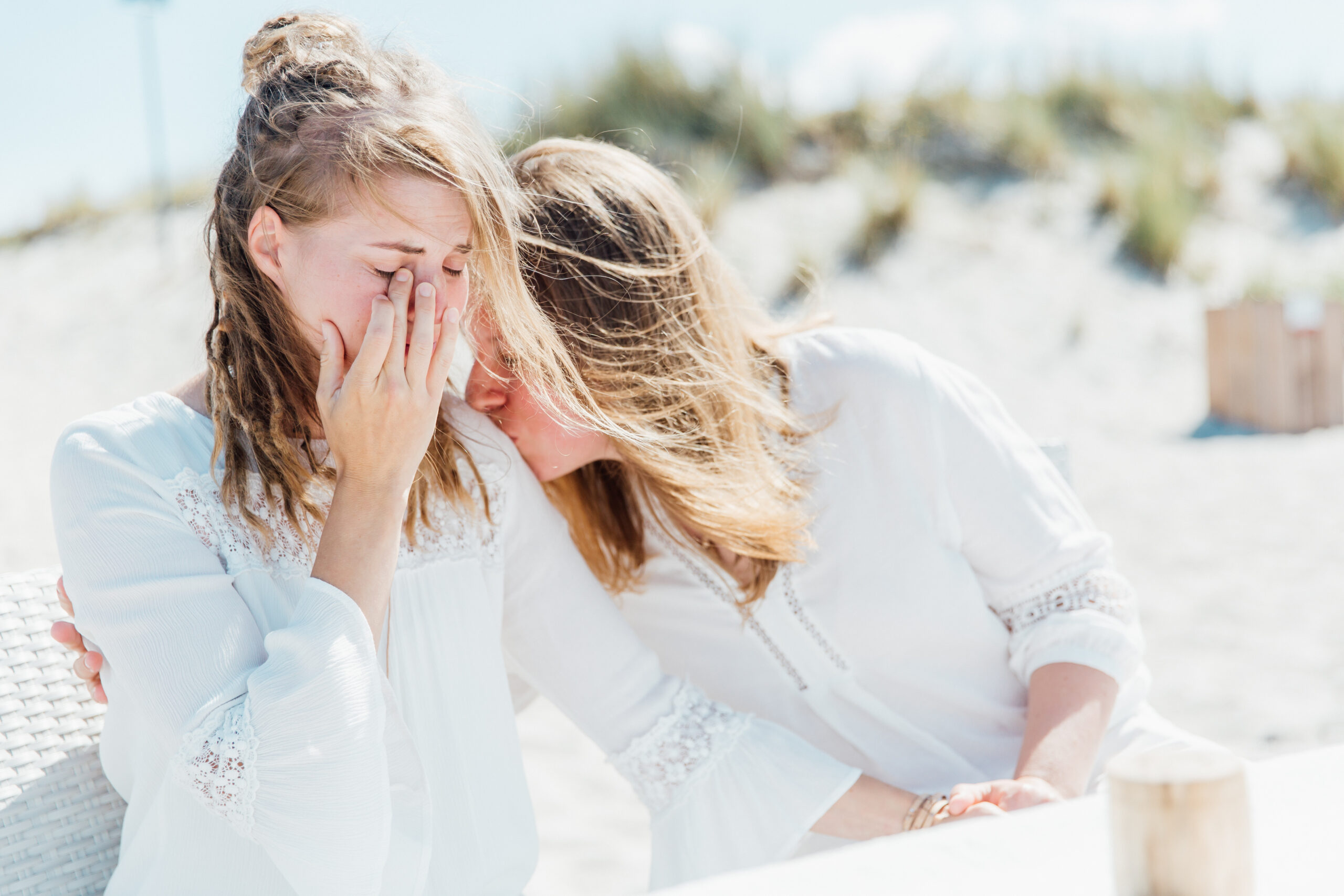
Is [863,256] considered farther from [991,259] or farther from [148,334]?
[148,334]

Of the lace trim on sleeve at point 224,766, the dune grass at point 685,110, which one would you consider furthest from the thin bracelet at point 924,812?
the dune grass at point 685,110

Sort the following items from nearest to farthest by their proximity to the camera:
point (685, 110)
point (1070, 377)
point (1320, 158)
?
point (1070, 377) < point (1320, 158) < point (685, 110)

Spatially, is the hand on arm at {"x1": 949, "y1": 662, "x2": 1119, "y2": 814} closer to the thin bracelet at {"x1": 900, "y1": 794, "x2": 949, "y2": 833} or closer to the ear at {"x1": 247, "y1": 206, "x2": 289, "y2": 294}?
the thin bracelet at {"x1": 900, "y1": 794, "x2": 949, "y2": 833}

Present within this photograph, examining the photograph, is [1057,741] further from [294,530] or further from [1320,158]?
[1320,158]

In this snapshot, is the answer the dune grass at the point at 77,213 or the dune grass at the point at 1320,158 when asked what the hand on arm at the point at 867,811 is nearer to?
the dune grass at the point at 1320,158

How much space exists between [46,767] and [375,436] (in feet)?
2.63

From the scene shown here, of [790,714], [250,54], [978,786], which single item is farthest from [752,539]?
[250,54]

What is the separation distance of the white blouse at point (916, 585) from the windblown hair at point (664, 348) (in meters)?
0.08

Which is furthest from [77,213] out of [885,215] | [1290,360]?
[1290,360]

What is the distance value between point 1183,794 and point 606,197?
1505 millimetres

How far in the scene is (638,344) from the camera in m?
2.00

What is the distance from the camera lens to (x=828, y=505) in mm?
2121

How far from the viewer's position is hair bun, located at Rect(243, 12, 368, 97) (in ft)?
5.43

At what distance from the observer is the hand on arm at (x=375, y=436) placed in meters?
1.51
